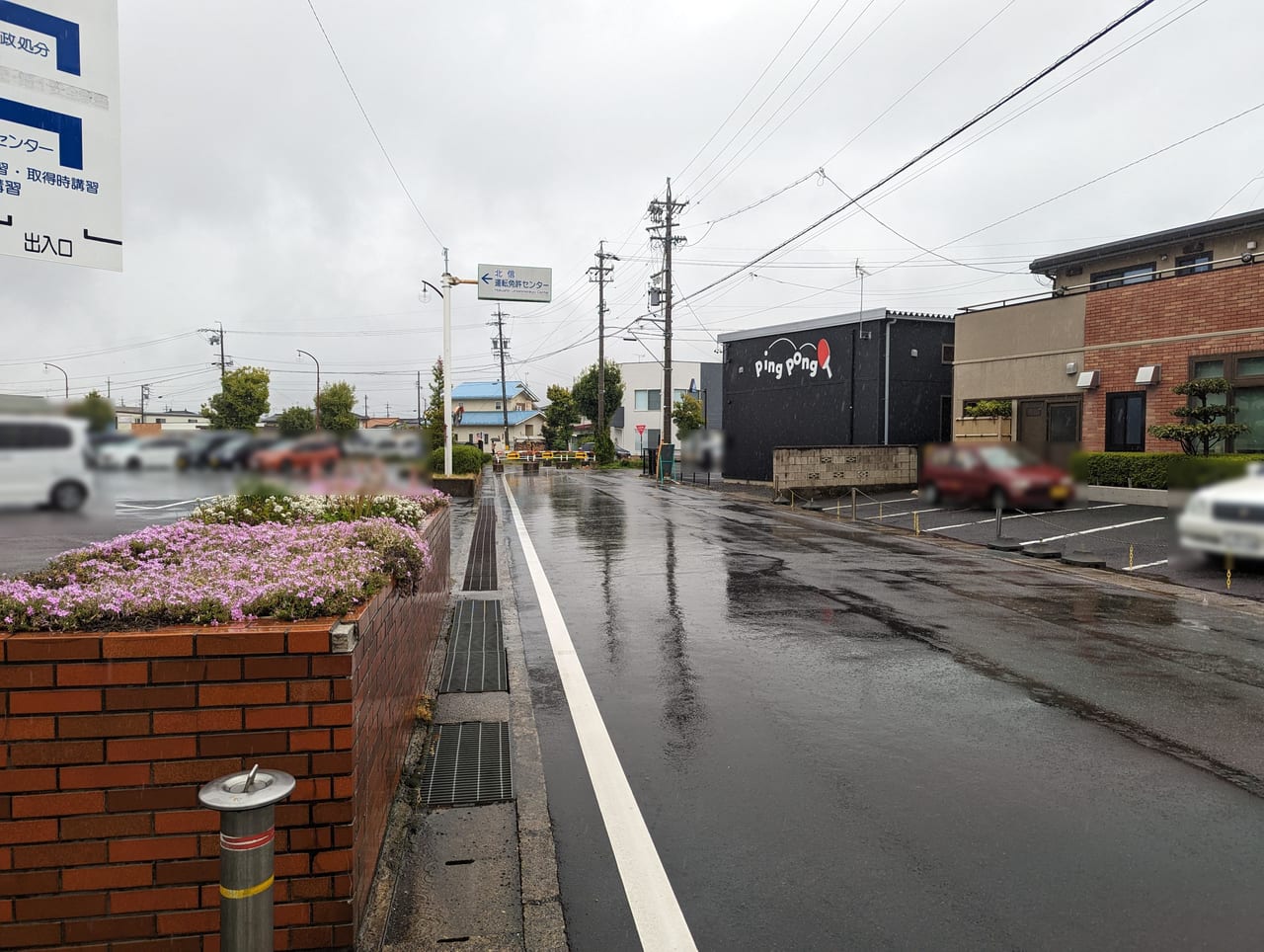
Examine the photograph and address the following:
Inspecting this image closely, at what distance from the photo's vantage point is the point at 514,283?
86.1 ft

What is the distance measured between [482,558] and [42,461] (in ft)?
37.0

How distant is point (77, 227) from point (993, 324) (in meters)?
23.5

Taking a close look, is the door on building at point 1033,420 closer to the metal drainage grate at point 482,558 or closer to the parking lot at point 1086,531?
the parking lot at point 1086,531

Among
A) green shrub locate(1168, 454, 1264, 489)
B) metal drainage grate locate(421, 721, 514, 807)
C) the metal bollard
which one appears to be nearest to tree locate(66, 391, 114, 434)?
the metal bollard

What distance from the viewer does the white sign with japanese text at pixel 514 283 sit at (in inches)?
1003

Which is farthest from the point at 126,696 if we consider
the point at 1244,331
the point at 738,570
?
the point at 1244,331

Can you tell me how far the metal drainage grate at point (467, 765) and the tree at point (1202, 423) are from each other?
49.9ft

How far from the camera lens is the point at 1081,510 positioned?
1673cm

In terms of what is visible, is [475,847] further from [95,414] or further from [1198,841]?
[1198,841]

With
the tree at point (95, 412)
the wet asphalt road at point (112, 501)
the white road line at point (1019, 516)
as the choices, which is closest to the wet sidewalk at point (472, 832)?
the wet asphalt road at point (112, 501)

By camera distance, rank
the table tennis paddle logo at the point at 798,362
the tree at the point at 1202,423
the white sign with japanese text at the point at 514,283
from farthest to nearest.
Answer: the table tennis paddle logo at the point at 798,362 < the white sign with japanese text at the point at 514,283 < the tree at the point at 1202,423

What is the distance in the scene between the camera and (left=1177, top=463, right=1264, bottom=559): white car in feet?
7.12

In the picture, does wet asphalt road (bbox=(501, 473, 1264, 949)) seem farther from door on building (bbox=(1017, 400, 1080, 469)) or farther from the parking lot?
door on building (bbox=(1017, 400, 1080, 469))

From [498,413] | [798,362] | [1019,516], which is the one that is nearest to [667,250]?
[798,362]
